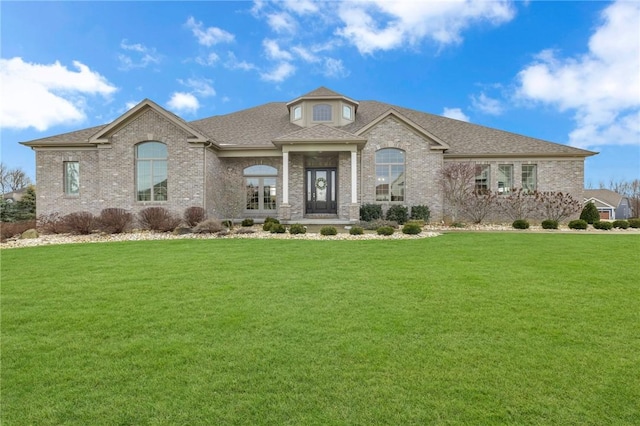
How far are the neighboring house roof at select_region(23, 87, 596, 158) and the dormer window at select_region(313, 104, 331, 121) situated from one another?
23.3 inches

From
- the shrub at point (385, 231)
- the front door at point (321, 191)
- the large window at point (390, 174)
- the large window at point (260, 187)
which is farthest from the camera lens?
the large window at point (260, 187)

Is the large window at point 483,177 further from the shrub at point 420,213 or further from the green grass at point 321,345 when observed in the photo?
the green grass at point 321,345

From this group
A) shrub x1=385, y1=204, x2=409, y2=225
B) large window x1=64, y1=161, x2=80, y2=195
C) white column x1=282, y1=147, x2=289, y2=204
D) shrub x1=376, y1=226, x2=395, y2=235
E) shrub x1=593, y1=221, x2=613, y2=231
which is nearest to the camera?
shrub x1=376, y1=226, x2=395, y2=235

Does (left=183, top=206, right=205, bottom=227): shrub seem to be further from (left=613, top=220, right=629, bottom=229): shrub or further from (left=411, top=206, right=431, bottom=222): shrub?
(left=613, top=220, right=629, bottom=229): shrub

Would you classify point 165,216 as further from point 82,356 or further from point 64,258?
point 82,356

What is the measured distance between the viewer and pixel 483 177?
19.3 m

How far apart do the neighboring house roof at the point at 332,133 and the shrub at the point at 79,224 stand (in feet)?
15.3

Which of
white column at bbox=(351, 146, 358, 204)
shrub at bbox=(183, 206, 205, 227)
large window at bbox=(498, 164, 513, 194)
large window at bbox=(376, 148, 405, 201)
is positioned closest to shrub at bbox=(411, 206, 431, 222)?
large window at bbox=(376, 148, 405, 201)

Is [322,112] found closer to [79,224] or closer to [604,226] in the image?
[79,224]

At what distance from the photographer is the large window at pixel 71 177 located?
17766mm

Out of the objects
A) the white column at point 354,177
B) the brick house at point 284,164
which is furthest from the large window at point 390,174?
the white column at point 354,177

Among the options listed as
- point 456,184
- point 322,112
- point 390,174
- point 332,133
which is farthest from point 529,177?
point 322,112

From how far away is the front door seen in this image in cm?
1870


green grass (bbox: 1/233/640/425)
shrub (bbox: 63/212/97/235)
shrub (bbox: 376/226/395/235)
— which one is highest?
shrub (bbox: 63/212/97/235)
